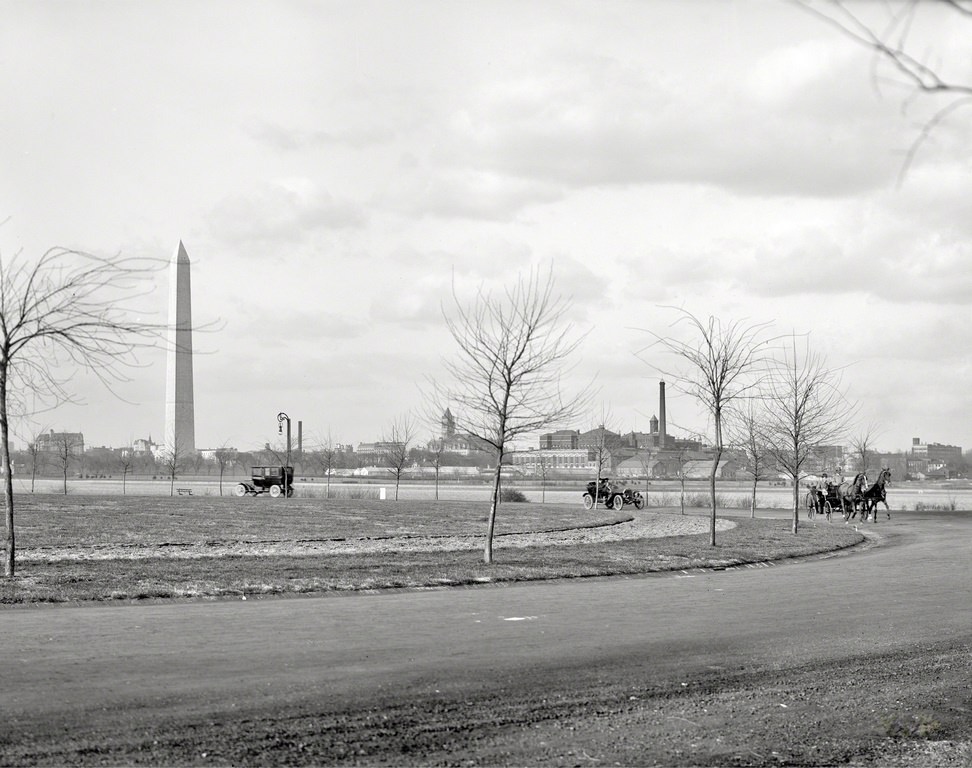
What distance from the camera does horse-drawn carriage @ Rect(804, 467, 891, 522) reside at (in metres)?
40.2

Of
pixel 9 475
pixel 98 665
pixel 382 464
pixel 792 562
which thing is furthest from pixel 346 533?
pixel 382 464

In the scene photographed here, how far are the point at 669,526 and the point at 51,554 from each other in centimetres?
1943

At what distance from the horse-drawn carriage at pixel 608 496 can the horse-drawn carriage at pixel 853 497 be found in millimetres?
7434

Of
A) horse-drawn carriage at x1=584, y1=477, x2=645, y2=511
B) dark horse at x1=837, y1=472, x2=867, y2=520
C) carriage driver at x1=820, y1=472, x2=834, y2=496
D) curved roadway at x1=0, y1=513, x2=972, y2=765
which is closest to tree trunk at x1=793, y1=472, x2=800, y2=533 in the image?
dark horse at x1=837, y1=472, x2=867, y2=520

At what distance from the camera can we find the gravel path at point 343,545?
20109 millimetres

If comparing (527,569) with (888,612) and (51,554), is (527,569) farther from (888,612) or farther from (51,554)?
(51,554)

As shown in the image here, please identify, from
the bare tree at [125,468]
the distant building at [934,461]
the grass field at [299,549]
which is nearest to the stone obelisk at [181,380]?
the bare tree at [125,468]

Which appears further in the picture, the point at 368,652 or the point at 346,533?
the point at 346,533

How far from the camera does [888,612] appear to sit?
46.5ft

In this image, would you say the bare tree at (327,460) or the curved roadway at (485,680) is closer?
the curved roadway at (485,680)

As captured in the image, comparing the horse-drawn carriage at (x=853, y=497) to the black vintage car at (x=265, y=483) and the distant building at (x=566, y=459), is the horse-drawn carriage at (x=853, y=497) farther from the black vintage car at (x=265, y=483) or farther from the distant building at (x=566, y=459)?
the distant building at (x=566, y=459)

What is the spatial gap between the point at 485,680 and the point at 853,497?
35.0m

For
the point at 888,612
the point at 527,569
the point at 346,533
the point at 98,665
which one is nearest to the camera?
the point at 98,665

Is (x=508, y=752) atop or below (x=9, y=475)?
below
